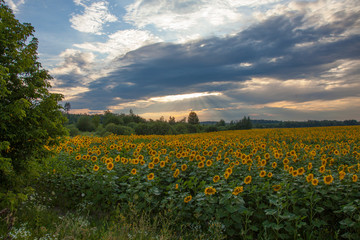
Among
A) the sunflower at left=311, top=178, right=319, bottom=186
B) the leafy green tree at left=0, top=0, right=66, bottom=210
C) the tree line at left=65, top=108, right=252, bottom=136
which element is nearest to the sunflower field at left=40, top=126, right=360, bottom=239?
the sunflower at left=311, top=178, right=319, bottom=186

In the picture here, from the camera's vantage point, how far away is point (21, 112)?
5984 millimetres

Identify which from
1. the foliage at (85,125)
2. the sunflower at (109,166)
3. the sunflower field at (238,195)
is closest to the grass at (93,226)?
the sunflower field at (238,195)

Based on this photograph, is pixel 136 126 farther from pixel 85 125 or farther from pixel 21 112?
pixel 21 112

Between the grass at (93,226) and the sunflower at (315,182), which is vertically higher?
the sunflower at (315,182)

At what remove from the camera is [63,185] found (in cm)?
851

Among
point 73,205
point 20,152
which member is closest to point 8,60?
point 20,152

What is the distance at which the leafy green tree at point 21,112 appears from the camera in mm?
6270

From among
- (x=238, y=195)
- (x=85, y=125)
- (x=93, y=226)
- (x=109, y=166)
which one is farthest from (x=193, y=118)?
(x=238, y=195)

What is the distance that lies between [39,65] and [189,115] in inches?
3059

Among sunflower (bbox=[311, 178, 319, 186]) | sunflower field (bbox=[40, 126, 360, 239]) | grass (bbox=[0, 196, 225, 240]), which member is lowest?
grass (bbox=[0, 196, 225, 240])

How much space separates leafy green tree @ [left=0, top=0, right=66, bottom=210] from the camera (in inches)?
247

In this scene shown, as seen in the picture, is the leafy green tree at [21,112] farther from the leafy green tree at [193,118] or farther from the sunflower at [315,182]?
the leafy green tree at [193,118]

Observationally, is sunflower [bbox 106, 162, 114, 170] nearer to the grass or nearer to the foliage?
the grass

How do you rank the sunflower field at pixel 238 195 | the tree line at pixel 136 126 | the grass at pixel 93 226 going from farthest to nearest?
the tree line at pixel 136 126 → the sunflower field at pixel 238 195 → the grass at pixel 93 226
